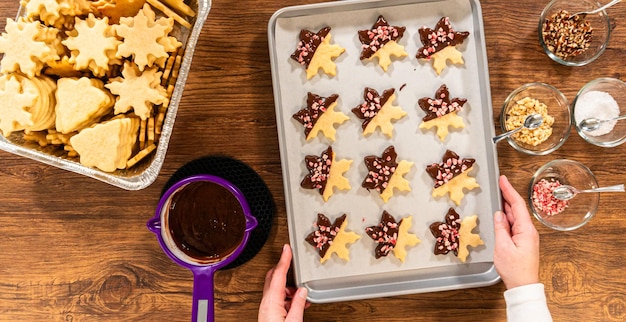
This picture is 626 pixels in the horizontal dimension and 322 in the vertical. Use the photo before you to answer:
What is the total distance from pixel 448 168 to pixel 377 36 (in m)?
0.38

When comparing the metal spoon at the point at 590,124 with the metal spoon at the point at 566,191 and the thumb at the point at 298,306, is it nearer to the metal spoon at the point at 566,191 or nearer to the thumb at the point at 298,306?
the metal spoon at the point at 566,191

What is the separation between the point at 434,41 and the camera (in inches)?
46.3

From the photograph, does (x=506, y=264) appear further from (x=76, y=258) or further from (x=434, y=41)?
(x=76, y=258)

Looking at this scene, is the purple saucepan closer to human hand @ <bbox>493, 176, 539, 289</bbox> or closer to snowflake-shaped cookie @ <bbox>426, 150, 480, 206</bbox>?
snowflake-shaped cookie @ <bbox>426, 150, 480, 206</bbox>

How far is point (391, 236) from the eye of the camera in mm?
1185

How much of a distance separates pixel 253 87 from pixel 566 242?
36.0 inches

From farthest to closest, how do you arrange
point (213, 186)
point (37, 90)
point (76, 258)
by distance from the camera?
point (76, 258), point (213, 186), point (37, 90)

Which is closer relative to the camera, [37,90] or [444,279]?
[37,90]

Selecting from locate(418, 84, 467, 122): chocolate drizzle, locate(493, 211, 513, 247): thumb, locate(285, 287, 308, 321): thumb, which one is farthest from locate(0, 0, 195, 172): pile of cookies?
locate(493, 211, 513, 247): thumb

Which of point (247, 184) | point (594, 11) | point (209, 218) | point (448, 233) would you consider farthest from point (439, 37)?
point (209, 218)

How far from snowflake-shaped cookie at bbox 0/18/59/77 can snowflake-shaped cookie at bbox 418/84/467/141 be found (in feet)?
2.77

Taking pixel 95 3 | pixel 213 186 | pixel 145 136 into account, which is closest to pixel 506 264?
pixel 213 186

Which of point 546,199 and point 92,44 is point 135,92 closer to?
point 92,44

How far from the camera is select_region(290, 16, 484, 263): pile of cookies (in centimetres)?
118
